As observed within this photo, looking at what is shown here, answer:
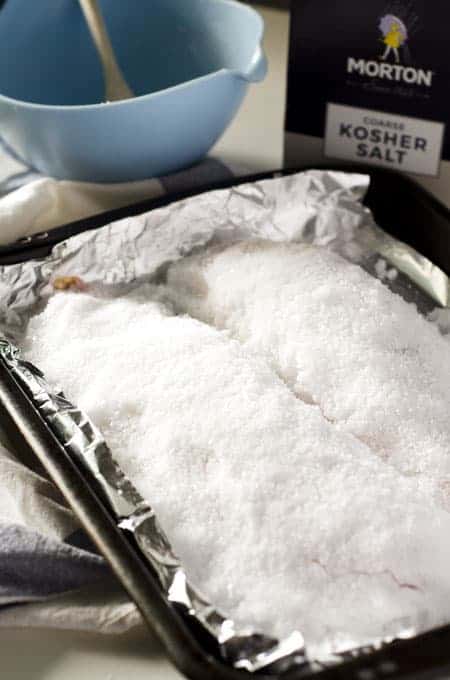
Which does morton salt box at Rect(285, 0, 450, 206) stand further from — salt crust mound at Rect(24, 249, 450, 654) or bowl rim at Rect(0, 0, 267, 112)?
salt crust mound at Rect(24, 249, 450, 654)

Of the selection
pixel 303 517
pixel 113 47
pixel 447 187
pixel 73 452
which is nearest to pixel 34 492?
pixel 73 452

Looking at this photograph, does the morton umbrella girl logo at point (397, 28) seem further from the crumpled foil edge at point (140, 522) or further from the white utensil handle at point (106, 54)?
the crumpled foil edge at point (140, 522)

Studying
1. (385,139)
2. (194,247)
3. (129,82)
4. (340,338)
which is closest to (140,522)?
(340,338)

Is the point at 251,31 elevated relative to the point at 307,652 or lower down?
elevated

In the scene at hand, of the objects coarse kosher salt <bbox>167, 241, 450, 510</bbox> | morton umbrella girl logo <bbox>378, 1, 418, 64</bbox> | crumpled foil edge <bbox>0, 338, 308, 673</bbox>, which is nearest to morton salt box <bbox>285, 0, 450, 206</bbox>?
morton umbrella girl logo <bbox>378, 1, 418, 64</bbox>

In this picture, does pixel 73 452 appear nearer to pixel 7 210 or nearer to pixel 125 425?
pixel 125 425

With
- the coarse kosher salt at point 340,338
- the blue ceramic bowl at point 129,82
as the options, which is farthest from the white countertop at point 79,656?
the blue ceramic bowl at point 129,82
